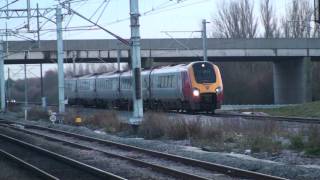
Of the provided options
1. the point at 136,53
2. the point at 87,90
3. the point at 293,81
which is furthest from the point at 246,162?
the point at 293,81

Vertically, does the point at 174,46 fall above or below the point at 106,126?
above

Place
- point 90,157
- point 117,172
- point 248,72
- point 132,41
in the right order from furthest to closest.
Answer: point 248,72 < point 132,41 < point 90,157 < point 117,172

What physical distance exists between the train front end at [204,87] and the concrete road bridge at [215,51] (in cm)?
3145

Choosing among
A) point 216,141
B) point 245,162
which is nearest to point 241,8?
point 216,141

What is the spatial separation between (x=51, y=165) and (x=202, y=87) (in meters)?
21.3

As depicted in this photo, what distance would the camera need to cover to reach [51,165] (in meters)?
18.1

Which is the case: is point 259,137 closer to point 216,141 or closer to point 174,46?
point 216,141

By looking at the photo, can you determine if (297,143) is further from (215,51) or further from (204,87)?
(215,51)

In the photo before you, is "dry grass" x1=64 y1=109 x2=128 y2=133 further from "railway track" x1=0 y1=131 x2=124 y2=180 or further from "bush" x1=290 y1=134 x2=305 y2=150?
"bush" x1=290 y1=134 x2=305 y2=150

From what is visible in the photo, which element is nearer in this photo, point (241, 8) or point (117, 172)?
point (117, 172)

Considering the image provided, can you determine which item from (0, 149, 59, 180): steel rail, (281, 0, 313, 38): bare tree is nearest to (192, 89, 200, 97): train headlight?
(0, 149, 59, 180): steel rail

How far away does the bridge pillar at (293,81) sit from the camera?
70312 millimetres

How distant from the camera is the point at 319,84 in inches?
3059

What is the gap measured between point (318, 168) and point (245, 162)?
230 centimetres
